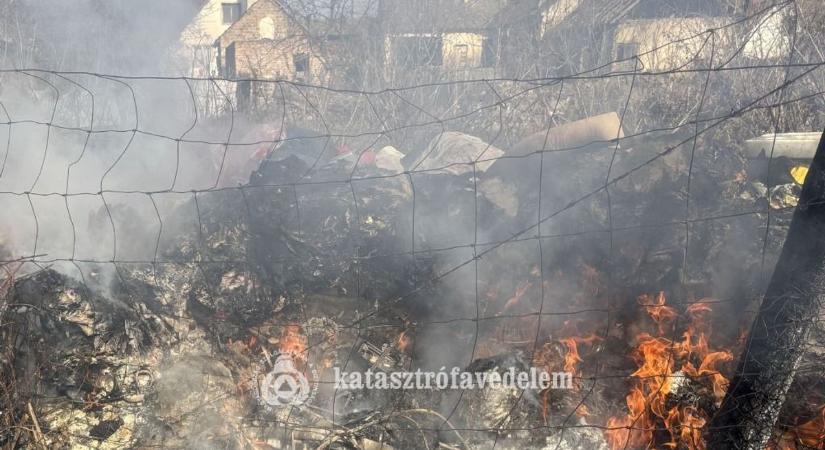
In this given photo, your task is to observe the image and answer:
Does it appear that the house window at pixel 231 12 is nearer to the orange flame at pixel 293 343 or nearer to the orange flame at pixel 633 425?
the orange flame at pixel 293 343

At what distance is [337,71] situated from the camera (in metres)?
14.1

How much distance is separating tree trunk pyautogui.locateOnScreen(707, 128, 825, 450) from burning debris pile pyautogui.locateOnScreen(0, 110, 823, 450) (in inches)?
19.8

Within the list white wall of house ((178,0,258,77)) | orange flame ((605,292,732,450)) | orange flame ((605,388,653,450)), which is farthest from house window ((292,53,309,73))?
orange flame ((605,388,653,450))

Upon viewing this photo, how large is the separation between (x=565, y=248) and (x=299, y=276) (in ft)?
6.96

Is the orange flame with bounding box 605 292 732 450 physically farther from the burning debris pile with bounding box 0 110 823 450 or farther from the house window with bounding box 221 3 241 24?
the house window with bounding box 221 3 241 24

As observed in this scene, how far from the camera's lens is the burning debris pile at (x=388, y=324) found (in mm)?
3678

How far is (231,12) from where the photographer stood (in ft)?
113

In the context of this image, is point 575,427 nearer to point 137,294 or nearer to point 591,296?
point 591,296

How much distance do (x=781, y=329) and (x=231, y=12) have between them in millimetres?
36199

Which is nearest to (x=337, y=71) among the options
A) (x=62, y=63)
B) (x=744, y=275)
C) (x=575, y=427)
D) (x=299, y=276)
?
(x=62, y=63)

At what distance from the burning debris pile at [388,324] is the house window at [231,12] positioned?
3188cm

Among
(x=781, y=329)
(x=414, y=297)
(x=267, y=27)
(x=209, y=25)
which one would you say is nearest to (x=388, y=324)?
(x=414, y=297)

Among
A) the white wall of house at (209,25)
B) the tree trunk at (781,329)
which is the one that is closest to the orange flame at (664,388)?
the tree trunk at (781,329)

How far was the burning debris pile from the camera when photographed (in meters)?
3.68
